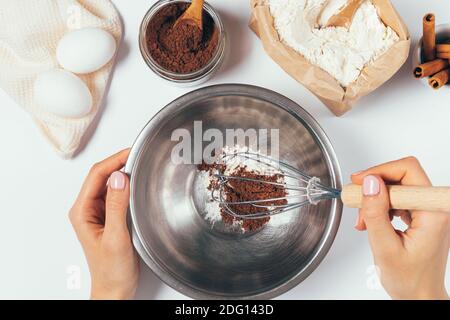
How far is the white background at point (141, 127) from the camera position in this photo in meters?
0.86

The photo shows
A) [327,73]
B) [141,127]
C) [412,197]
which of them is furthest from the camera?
[141,127]

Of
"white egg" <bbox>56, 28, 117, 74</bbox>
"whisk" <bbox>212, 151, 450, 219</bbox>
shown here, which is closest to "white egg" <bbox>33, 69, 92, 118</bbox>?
"white egg" <bbox>56, 28, 117, 74</bbox>

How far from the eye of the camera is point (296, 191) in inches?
33.1

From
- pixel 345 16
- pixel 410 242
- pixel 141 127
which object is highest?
pixel 345 16

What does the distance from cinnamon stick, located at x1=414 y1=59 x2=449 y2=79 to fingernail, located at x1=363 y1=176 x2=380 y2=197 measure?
0.62 feet

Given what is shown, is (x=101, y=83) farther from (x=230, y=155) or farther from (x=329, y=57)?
(x=329, y=57)

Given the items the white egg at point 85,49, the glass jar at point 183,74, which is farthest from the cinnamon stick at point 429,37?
the white egg at point 85,49

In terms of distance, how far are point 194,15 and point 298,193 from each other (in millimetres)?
309

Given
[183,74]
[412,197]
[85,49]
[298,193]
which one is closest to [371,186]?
[412,197]

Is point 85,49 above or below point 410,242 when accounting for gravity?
above

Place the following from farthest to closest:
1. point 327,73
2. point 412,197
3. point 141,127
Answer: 1. point 141,127
2. point 327,73
3. point 412,197

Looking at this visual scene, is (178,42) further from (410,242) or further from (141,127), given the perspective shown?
(410,242)

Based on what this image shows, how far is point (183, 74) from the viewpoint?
31.8 inches

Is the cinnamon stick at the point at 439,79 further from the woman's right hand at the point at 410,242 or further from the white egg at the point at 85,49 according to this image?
the white egg at the point at 85,49
